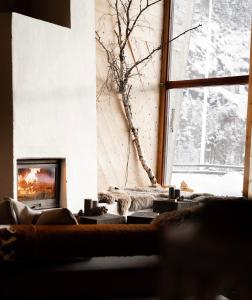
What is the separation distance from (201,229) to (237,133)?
636cm

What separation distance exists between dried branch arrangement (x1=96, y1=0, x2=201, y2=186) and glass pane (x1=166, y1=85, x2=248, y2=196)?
670 mm

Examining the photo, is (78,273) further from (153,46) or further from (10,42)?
(153,46)

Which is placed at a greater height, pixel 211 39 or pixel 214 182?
pixel 211 39

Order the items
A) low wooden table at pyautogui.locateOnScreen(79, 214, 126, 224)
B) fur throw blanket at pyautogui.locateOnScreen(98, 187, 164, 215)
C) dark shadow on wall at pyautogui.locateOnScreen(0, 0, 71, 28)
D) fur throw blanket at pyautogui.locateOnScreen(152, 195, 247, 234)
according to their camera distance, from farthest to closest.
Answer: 1. fur throw blanket at pyautogui.locateOnScreen(98, 187, 164, 215)
2. dark shadow on wall at pyautogui.locateOnScreen(0, 0, 71, 28)
3. low wooden table at pyautogui.locateOnScreen(79, 214, 126, 224)
4. fur throw blanket at pyautogui.locateOnScreen(152, 195, 247, 234)

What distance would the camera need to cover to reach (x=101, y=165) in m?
7.00

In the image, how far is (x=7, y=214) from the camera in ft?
7.55

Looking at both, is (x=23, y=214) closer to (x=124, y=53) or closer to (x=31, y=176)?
(x=31, y=176)

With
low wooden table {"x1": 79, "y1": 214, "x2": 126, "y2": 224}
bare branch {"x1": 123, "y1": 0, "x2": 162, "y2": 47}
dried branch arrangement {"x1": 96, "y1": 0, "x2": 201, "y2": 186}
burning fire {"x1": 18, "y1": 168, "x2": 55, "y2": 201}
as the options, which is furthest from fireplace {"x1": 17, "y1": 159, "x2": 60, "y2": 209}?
bare branch {"x1": 123, "y1": 0, "x2": 162, "y2": 47}

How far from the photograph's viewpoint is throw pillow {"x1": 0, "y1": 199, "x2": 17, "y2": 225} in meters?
2.29

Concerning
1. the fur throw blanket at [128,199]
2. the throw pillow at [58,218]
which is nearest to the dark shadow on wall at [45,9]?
the fur throw blanket at [128,199]

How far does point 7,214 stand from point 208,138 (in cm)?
562

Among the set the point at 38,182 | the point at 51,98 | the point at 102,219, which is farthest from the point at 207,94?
the point at 102,219

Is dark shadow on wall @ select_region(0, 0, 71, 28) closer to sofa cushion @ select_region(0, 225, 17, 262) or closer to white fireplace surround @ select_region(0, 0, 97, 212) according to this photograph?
white fireplace surround @ select_region(0, 0, 97, 212)

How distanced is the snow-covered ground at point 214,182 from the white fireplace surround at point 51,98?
2.17 meters
